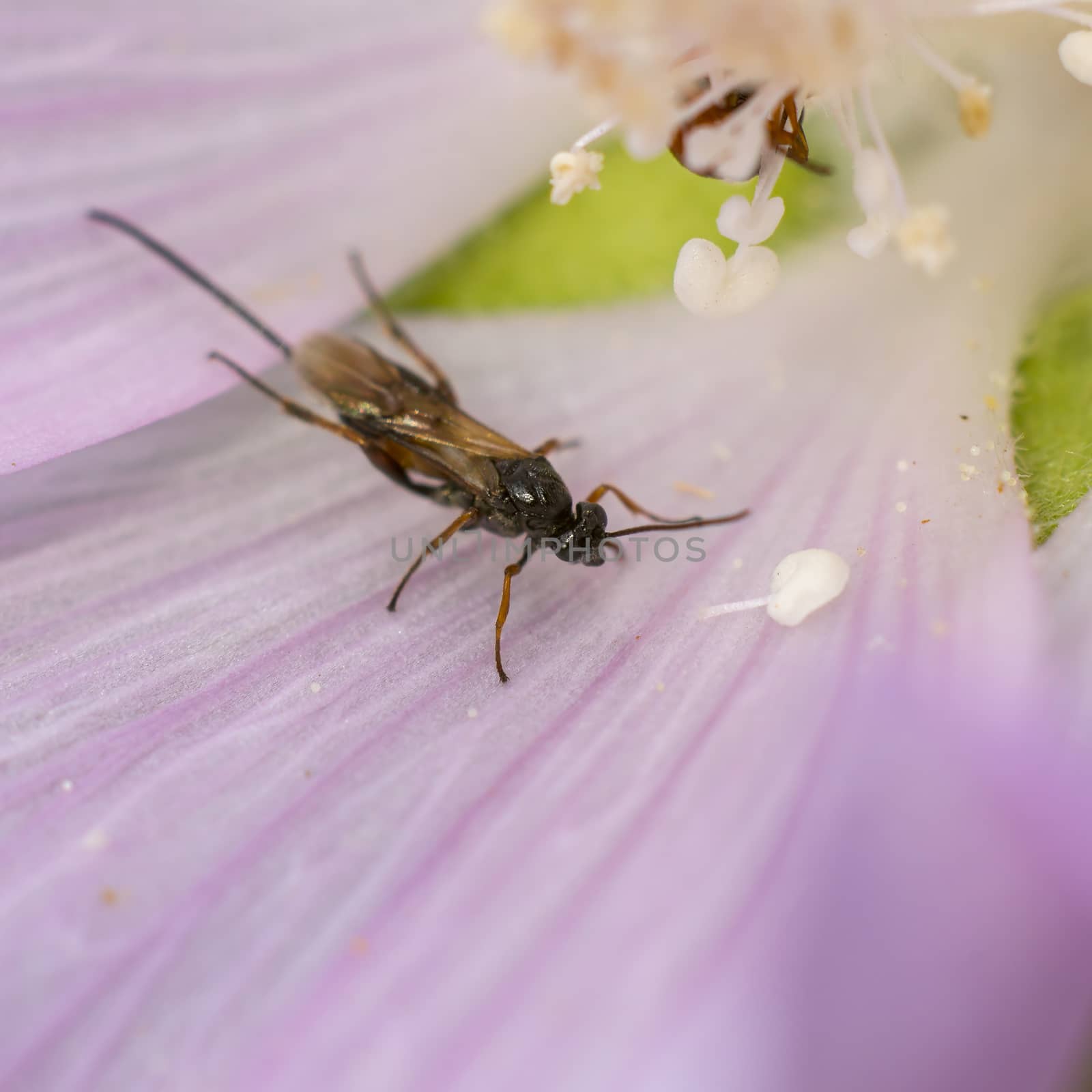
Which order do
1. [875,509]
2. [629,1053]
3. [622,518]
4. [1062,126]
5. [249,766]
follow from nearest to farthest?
[629,1053]
[249,766]
[875,509]
[622,518]
[1062,126]

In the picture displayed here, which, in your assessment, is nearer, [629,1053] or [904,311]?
[629,1053]

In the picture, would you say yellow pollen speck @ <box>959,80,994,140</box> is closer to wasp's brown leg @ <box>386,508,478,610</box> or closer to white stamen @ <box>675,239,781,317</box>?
white stamen @ <box>675,239,781,317</box>

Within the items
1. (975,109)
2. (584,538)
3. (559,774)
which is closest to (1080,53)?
(975,109)

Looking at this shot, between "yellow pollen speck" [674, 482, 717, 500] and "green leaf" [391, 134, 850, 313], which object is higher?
"green leaf" [391, 134, 850, 313]

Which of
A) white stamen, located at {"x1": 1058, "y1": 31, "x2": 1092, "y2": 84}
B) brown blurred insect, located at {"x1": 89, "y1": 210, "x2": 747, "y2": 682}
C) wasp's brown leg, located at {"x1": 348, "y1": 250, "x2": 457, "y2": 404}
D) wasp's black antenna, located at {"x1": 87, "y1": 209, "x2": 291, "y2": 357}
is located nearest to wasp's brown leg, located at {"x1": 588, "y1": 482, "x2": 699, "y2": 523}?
brown blurred insect, located at {"x1": 89, "y1": 210, "x2": 747, "y2": 682}

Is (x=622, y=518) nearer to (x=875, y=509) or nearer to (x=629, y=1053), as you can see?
(x=875, y=509)

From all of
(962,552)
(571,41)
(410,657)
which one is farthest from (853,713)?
(571,41)

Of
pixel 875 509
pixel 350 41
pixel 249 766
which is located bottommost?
pixel 249 766
